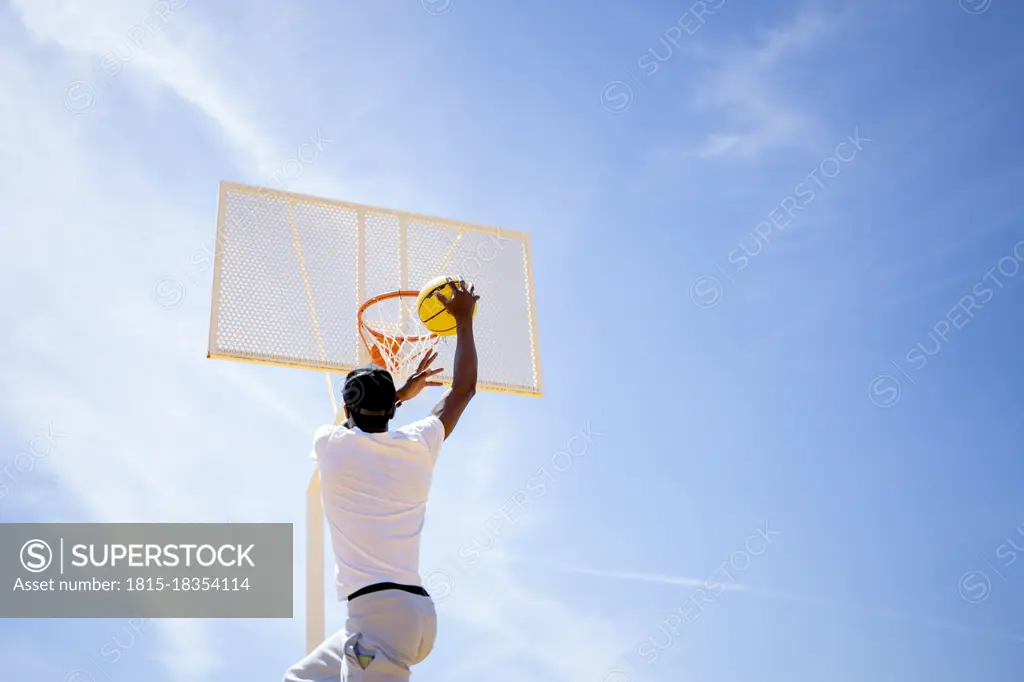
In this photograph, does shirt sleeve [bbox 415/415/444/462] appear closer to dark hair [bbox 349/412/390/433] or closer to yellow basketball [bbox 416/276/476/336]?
dark hair [bbox 349/412/390/433]

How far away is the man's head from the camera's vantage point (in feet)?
10.5

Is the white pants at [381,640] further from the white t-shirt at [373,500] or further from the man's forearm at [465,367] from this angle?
the man's forearm at [465,367]

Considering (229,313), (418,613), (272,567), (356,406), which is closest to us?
(418,613)

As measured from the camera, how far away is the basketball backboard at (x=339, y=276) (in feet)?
23.8

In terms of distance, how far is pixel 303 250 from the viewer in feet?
25.8

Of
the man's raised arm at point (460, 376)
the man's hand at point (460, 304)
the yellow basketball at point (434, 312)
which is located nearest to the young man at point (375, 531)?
the man's raised arm at point (460, 376)

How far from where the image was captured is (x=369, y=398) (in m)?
3.18

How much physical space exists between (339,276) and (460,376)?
4.54 metres

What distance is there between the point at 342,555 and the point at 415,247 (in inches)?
221

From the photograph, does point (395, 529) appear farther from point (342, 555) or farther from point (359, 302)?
point (359, 302)

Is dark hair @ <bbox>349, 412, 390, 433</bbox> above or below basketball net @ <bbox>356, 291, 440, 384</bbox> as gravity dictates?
below

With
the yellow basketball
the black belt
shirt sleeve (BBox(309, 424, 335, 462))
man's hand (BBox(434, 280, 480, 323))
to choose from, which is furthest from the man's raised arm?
the yellow basketball

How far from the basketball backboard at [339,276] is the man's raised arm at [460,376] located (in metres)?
3.48

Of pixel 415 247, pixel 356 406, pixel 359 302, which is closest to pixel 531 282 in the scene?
pixel 415 247
